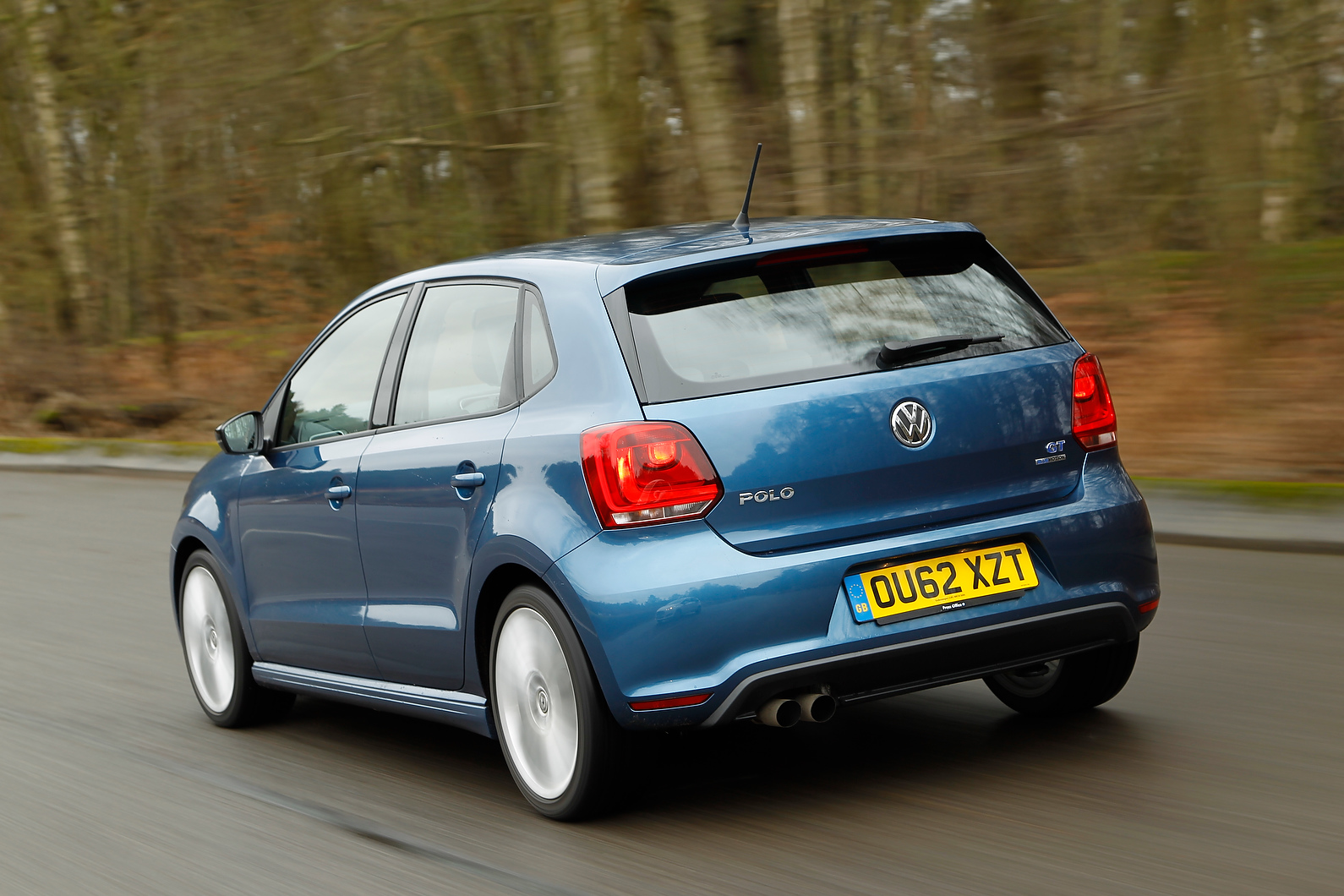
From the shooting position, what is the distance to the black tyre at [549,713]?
168 inches

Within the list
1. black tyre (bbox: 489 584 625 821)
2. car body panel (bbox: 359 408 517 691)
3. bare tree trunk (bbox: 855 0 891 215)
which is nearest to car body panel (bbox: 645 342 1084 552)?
black tyre (bbox: 489 584 625 821)

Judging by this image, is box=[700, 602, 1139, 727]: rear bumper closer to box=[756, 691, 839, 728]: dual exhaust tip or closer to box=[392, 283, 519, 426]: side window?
box=[756, 691, 839, 728]: dual exhaust tip

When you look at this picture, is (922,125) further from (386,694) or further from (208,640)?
(386,694)

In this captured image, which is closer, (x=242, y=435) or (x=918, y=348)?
(x=918, y=348)

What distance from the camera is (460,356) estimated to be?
5.03 meters

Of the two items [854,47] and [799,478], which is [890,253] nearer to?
[799,478]

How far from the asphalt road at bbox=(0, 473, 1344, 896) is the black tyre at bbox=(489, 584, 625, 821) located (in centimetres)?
11

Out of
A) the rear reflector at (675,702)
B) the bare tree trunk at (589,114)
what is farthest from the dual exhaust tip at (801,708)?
the bare tree trunk at (589,114)

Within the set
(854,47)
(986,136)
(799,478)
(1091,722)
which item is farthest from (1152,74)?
(799,478)

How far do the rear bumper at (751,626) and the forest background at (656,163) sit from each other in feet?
20.5

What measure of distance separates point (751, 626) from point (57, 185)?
73.8ft

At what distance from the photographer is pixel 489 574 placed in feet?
15.1

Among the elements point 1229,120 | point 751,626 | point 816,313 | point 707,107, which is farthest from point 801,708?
point 707,107

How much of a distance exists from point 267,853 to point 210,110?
55.7ft
